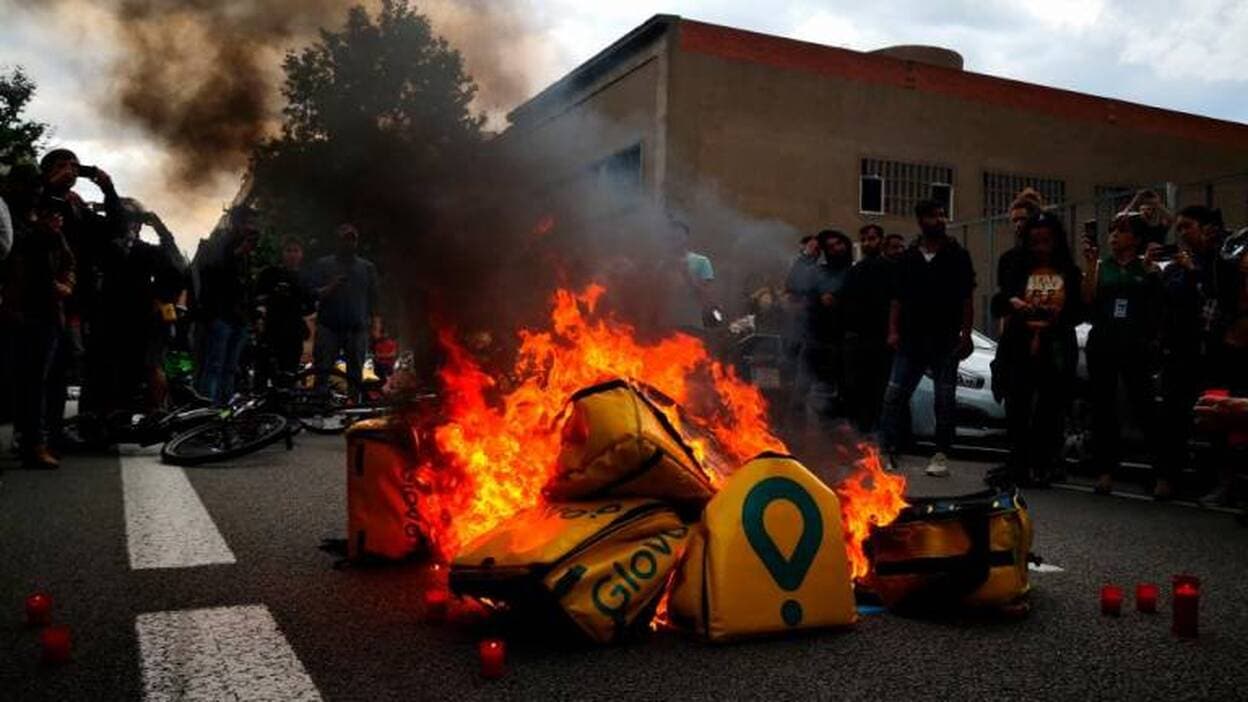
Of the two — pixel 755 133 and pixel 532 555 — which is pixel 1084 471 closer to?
pixel 532 555

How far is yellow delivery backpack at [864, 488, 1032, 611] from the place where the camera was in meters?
3.52

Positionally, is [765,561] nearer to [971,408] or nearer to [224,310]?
[971,408]

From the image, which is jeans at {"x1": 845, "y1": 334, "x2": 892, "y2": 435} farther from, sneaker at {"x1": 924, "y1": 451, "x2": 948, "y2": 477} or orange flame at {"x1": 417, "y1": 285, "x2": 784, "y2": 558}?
orange flame at {"x1": 417, "y1": 285, "x2": 784, "y2": 558}

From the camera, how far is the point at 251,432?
812 cm

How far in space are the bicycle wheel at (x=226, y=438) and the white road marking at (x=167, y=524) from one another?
0.81 feet

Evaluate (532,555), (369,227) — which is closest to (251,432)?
(369,227)

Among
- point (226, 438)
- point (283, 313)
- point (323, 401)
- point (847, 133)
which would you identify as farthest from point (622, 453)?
point (847, 133)

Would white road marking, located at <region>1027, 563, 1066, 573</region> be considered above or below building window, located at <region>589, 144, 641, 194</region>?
below

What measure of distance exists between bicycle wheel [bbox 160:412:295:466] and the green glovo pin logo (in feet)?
17.7

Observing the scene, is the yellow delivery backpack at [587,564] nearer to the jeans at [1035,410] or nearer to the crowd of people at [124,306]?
the crowd of people at [124,306]

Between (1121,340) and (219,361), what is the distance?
763 centimetres

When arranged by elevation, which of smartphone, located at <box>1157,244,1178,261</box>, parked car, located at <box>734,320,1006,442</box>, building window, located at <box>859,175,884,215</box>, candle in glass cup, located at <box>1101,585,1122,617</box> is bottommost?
candle in glass cup, located at <box>1101,585,1122,617</box>

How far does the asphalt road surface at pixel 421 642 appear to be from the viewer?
2.81m

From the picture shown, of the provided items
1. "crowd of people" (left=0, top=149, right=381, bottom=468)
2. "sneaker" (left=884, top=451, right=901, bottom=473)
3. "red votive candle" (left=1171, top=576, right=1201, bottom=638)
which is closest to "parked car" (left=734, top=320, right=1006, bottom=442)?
"sneaker" (left=884, top=451, right=901, bottom=473)
